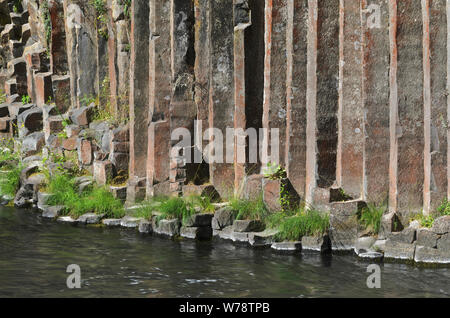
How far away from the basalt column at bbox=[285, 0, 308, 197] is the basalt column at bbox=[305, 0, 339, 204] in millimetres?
224

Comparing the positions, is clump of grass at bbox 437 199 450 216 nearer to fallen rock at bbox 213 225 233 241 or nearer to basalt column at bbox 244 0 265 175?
fallen rock at bbox 213 225 233 241

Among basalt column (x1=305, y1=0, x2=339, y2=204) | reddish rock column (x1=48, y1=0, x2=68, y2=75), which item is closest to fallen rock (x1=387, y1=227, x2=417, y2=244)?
basalt column (x1=305, y1=0, x2=339, y2=204)

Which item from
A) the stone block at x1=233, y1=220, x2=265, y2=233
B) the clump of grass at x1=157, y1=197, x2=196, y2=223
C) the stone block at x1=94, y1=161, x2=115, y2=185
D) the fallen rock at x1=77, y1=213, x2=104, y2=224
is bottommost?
the fallen rock at x1=77, y1=213, x2=104, y2=224

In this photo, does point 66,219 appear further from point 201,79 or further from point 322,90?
point 322,90

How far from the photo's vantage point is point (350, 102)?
1170cm

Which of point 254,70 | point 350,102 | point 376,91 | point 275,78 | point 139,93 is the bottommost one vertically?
point 350,102

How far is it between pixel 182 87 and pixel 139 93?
4.22 ft

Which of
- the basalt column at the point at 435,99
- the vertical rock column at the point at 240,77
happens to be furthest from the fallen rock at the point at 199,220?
the basalt column at the point at 435,99

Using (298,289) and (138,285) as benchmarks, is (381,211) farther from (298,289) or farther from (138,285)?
(138,285)

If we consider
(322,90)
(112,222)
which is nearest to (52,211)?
(112,222)

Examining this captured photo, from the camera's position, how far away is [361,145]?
11672 millimetres

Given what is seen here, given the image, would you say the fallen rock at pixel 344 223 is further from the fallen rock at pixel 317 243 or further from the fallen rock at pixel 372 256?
the fallen rock at pixel 372 256

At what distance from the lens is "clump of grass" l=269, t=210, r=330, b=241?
11.6 m
